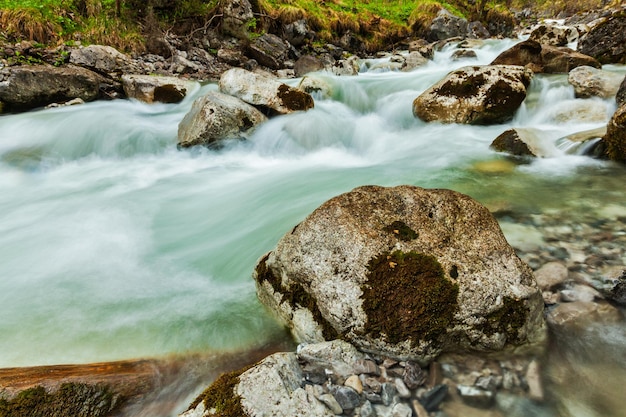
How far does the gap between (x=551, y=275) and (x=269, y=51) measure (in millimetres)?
15264

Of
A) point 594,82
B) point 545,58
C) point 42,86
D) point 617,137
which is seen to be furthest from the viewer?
point 545,58

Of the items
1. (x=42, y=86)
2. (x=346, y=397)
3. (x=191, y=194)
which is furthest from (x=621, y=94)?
(x=42, y=86)

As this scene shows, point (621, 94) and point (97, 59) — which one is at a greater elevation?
point (97, 59)

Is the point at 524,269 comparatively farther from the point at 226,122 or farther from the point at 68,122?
the point at 68,122

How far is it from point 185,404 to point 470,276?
6.69 feet

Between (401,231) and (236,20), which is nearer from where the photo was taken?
(401,231)

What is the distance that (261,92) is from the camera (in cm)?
835

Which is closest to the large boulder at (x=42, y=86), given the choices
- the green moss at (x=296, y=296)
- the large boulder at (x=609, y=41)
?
the green moss at (x=296, y=296)

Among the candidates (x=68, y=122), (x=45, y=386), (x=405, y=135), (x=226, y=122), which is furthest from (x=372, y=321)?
(x=68, y=122)

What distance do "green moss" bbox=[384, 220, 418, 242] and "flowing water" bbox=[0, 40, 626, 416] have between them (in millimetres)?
1152

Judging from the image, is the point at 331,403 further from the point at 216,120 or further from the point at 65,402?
the point at 216,120

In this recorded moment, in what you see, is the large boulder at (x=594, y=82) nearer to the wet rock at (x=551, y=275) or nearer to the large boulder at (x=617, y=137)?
the large boulder at (x=617, y=137)

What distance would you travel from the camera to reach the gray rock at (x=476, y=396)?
2064mm

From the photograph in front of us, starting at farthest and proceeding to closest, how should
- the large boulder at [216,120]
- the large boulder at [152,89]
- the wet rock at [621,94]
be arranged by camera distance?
the large boulder at [152,89] < the large boulder at [216,120] < the wet rock at [621,94]
